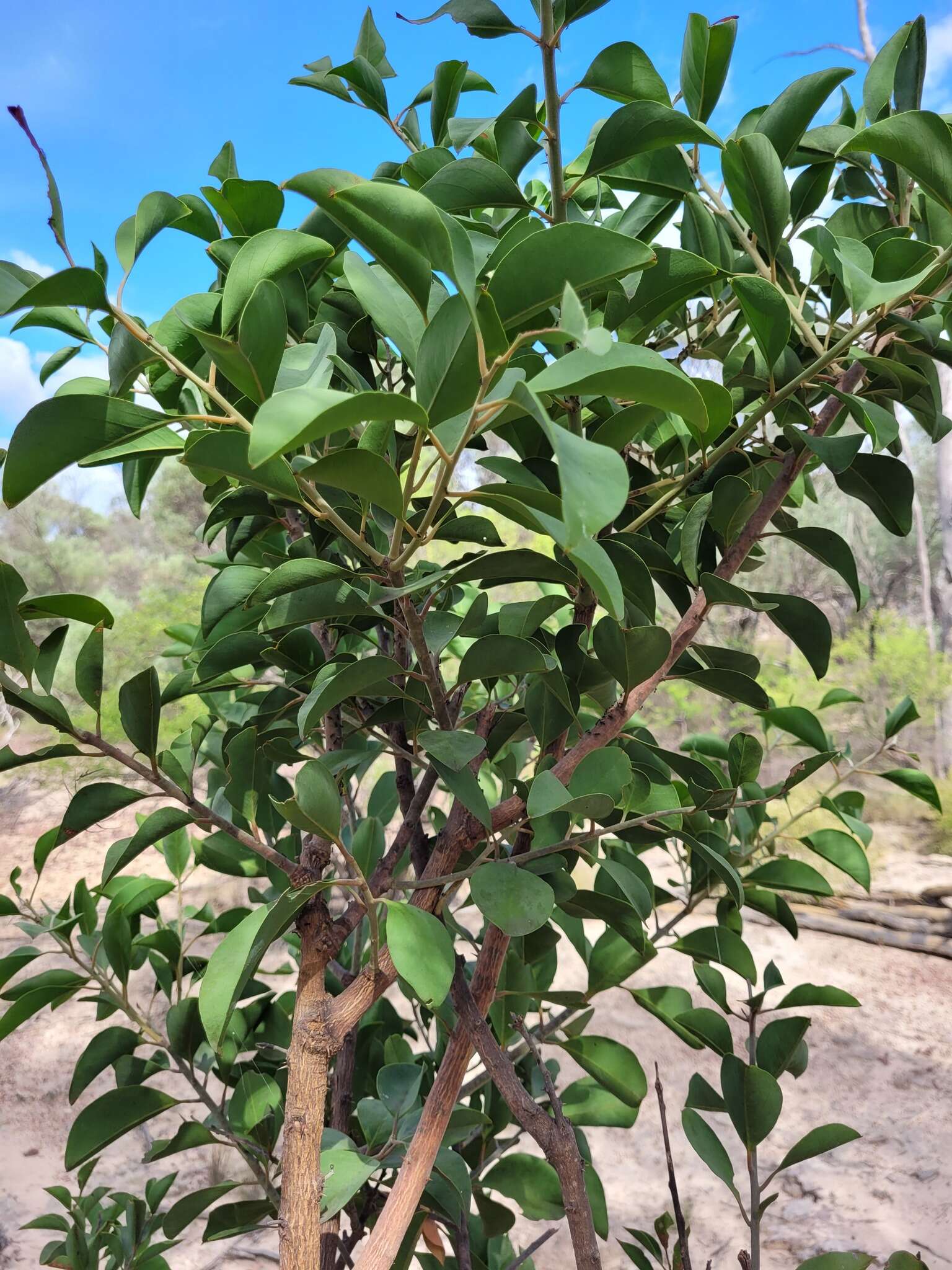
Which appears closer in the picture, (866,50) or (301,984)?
(301,984)

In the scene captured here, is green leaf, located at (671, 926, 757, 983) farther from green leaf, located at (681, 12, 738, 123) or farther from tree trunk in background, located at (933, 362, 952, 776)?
tree trunk in background, located at (933, 362, 952, 776)

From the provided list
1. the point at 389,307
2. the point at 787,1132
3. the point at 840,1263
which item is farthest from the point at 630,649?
the point at 787,1132

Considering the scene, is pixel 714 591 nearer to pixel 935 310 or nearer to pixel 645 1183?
pixel 935 310

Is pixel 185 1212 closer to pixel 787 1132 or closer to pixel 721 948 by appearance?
pixel 721 948

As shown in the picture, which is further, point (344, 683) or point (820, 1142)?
point (820, 1142)

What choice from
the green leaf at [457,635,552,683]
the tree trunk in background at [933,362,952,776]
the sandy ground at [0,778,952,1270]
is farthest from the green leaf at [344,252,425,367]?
the tree trunk in background at [933,362,952,776]

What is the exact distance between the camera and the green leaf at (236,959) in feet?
0.92

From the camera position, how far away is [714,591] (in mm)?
323

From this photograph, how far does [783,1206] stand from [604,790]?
6.42ft

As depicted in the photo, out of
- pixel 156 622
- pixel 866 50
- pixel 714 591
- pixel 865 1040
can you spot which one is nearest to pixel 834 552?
pixel 714 591

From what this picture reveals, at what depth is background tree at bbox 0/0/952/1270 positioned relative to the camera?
21 centimetres

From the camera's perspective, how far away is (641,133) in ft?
0.89

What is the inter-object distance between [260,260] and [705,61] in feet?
0.63

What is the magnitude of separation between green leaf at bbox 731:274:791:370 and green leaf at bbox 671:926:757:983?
29cm
